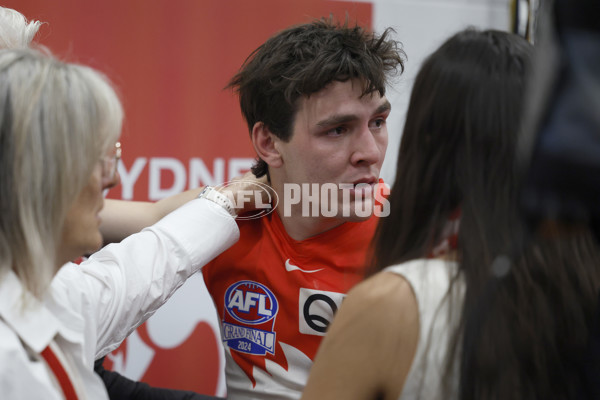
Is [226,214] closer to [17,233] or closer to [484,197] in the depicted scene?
[17,233]

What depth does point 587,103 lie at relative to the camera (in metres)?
0.58

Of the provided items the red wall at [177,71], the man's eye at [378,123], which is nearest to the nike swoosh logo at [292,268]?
the man's eye at [378,123]

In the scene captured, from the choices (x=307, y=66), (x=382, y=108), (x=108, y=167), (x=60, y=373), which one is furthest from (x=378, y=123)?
(x=60, y=373)

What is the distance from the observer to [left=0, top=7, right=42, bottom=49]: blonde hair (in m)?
1.68

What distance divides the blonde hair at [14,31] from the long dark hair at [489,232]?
116 cm

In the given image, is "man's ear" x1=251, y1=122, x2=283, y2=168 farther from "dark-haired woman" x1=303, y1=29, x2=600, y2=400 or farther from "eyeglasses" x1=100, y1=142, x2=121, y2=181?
"dark-haired woman" x1=303, y1=29, x2=600, y2=400

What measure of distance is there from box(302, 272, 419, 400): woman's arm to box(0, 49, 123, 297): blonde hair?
18.0 inches

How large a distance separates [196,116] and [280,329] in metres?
1.19

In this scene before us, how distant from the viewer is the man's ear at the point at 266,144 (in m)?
1.91

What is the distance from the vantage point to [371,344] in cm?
89

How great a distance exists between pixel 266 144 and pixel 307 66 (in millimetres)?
281

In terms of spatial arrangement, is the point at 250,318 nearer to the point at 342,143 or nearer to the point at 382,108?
the point at 342,143

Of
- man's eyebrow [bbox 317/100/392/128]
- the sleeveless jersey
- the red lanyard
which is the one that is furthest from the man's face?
the red lanyard

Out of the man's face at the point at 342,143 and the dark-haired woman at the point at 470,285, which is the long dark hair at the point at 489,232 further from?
the man's face at the point at 342,143
